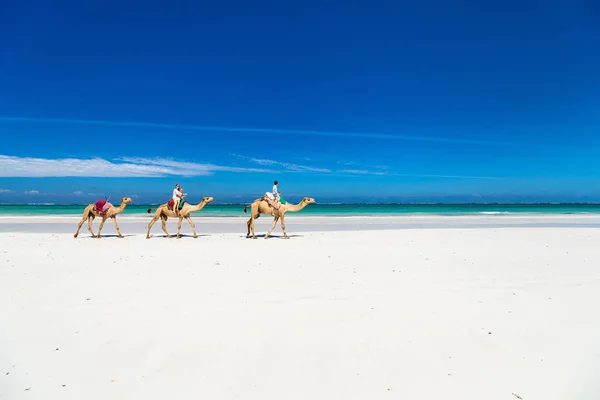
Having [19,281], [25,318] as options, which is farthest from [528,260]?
[19,281]

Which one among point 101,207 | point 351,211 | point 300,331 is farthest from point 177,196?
point 351,211

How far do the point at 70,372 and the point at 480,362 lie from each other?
4157 mm

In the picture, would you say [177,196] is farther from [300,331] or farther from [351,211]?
[351,211]

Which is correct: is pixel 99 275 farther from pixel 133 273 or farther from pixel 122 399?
pixel 122 399

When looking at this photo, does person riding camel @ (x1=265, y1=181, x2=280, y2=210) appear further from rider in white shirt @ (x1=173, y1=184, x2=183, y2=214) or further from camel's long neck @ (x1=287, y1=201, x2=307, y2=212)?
rider in white shirt @ (x1=173, y1=184, x2=183, y2=214)

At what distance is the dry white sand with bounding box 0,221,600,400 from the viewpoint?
12.4 feet

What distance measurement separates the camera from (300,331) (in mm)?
5059

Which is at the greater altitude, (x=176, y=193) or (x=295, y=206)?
(x=176, y=193)

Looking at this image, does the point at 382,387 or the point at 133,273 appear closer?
the point at 382,387

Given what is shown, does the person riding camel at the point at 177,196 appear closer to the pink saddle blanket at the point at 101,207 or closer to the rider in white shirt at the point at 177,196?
the rider in white shirt at the point at 177,196

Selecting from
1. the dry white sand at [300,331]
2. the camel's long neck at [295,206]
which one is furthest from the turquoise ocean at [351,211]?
the dry white sand at [300,331]

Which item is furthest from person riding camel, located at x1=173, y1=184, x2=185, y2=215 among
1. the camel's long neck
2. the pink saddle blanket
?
the camel's long neck

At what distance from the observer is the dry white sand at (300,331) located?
3785mm

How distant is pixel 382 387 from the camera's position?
12.3 ft
